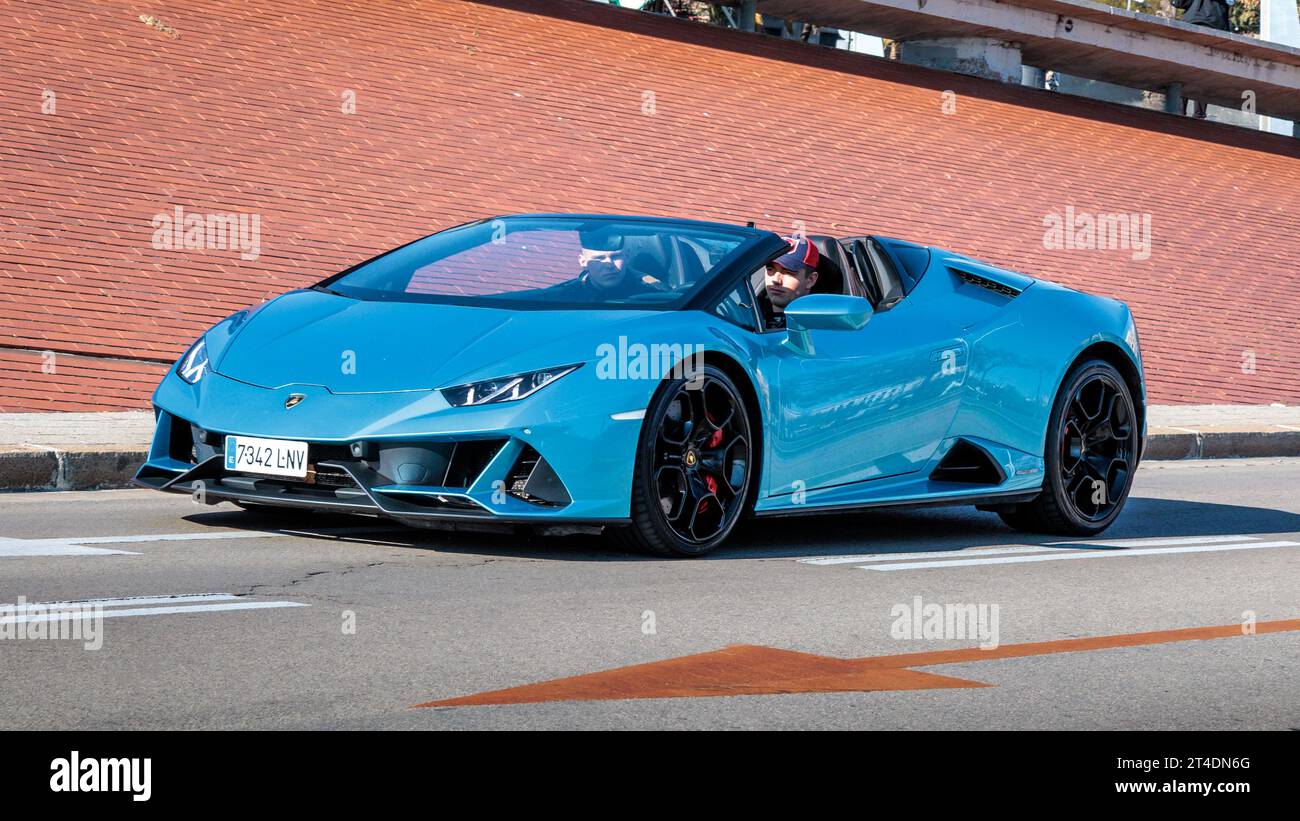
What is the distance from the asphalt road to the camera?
13.8ft

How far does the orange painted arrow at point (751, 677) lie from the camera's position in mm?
4348

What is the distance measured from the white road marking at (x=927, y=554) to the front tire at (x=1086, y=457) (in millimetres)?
518

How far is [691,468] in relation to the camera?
6.68 meters

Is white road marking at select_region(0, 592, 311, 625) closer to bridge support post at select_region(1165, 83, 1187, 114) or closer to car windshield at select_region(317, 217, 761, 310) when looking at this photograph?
car windshield at select_region(317, 217, 761, 310)

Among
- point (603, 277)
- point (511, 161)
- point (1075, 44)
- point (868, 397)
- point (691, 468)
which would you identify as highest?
point (1075, 44)

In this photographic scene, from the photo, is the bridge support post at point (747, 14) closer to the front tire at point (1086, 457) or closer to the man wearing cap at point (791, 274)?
the front tire at point (1086, 457)

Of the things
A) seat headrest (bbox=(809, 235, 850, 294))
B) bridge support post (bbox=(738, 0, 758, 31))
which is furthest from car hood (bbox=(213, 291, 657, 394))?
bridge support post (bbox=(738, 0, 758, 31))

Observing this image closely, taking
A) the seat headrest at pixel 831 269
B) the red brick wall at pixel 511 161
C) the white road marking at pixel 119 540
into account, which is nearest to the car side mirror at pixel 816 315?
the seat headrest at pixel 831 269

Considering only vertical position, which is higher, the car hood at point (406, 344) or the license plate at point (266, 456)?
the car hood at point (406, 344)

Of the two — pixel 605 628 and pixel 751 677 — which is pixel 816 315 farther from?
pixel 751 677

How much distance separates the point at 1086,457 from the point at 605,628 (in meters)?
4.15

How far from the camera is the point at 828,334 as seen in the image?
288 inches

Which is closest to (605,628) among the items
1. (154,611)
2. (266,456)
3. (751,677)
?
(751,677)
